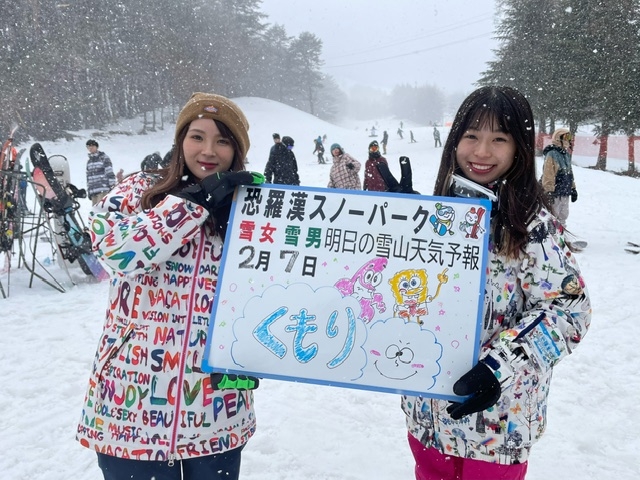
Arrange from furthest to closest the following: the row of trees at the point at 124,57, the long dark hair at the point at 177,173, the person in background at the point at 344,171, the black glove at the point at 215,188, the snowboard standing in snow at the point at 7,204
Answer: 1. the row of trees at the point at 124,57
2. the person in background at the point at 344,171
3. the snowboard standing in snow at the point at 7,204
4. the long dark hair at the point at 177,173
5. the black glove at the point at 215,188

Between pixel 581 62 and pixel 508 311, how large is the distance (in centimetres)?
2597

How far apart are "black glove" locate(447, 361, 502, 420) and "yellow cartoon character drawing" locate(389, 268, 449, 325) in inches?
9.0

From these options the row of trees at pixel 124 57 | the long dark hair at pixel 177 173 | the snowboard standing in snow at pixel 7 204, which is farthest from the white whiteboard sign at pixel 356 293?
the row of trees at pixel 124 57

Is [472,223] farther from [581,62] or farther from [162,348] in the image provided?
[581,62]

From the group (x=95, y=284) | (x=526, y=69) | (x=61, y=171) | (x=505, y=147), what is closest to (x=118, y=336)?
(x=505, y=147)

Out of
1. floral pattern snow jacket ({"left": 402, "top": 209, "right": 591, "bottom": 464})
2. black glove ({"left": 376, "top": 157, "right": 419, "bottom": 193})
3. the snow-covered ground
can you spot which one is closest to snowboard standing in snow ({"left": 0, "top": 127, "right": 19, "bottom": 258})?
the snow-covered ground

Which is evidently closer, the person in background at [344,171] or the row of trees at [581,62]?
the person in background at [344,171]

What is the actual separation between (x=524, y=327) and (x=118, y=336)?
4.59 feet

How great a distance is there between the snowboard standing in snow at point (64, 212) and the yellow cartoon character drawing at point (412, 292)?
6.12 m

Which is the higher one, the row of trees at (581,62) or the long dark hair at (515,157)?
the row of trees at (581,62)

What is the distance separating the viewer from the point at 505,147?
5.01ft

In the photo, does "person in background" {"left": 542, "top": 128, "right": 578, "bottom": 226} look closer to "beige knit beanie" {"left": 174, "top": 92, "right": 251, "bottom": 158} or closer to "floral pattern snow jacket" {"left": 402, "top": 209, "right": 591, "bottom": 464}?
"floral pattern snow jacket" {"left": 402, "top": 209, "right": 591, "bottom": 464}

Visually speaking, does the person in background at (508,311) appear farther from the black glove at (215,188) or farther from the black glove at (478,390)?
the black glove at (215,188)

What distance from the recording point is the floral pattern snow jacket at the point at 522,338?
1355 mm
